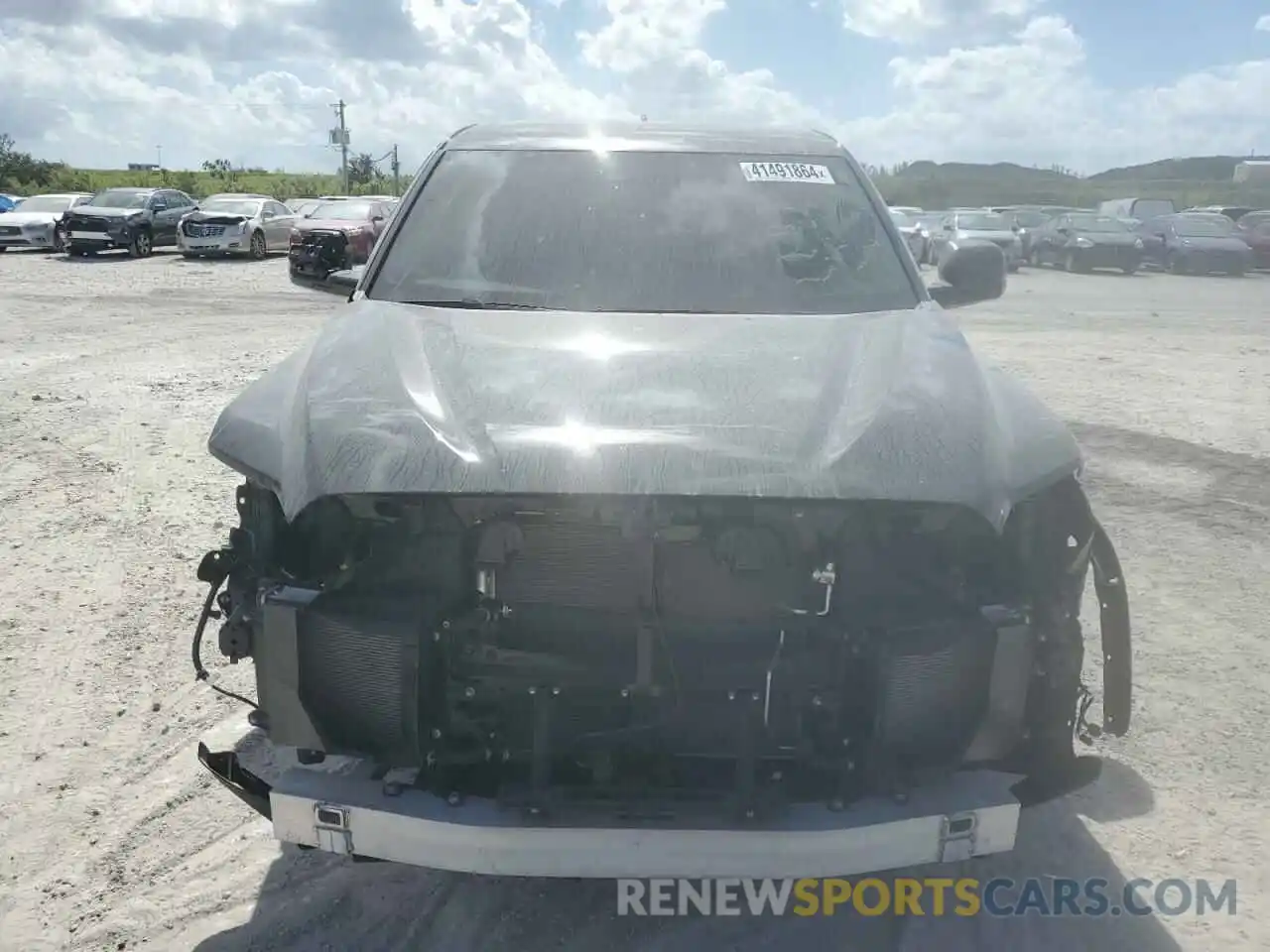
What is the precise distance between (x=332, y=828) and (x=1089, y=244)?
2685 centimetres

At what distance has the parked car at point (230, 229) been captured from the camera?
2395 centimetres

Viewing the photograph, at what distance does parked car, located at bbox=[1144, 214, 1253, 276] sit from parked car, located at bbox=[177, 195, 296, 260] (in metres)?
21.2

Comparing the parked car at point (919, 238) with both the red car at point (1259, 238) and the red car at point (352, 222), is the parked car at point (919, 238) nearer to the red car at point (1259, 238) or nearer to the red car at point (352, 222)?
the red car at point (1259, 238)

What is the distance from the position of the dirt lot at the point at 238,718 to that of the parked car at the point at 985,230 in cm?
1671

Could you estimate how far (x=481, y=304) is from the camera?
3.41m

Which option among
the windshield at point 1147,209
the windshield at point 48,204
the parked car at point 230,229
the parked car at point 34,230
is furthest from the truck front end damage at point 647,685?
the windshield at point 1147,209

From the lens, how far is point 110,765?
136 inches

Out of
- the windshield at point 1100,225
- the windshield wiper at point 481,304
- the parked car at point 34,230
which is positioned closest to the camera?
the windshield wiper at point 481,304

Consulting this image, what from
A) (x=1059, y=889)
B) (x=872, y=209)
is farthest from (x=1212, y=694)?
(x=872, y=209)

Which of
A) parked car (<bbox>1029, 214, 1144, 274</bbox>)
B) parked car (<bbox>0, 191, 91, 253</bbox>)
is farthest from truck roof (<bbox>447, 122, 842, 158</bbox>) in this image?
parked car (<bbox>1029, 214, 1144, 274</bbox>)

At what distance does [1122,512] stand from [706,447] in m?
4.61

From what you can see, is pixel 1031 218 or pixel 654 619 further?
pixel 1031 218

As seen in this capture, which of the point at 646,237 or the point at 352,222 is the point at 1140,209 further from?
the point at 646,237

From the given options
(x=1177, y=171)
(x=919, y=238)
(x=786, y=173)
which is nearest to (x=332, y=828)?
(x=786, y=173)
